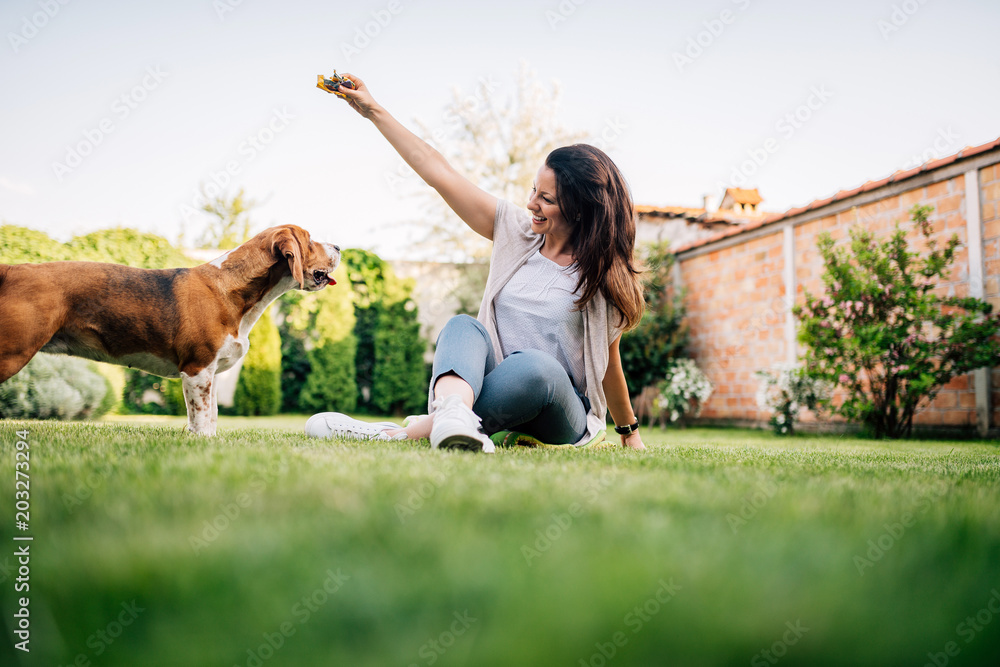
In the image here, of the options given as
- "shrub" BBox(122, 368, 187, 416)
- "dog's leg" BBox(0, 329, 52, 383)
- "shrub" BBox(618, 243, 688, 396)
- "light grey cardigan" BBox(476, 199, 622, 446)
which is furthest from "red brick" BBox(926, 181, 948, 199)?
"shrub" BBox(122, 368, 187, 416)

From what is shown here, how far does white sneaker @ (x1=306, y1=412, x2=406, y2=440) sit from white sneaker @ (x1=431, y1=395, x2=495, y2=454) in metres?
0.66

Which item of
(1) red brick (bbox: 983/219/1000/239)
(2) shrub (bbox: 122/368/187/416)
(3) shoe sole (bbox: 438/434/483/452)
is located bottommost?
(2) shrub (bbox: 122/368/187/416)

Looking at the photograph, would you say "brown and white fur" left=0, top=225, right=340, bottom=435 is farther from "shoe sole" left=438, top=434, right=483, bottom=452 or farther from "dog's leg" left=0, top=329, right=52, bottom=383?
"shoe sole" left=438, top=434, right=483, bottom=452

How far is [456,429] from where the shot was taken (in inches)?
85.5

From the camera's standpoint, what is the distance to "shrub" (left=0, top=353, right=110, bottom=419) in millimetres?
6629

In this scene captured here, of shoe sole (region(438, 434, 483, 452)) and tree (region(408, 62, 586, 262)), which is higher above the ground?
tree (region(408, 62, 586, 262))

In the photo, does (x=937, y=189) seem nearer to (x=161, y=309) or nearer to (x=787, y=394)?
(x=787, y=394)

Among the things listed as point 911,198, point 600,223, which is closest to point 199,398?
point 600,223

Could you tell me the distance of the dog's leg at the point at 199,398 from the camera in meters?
3.12

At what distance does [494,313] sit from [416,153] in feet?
2.96

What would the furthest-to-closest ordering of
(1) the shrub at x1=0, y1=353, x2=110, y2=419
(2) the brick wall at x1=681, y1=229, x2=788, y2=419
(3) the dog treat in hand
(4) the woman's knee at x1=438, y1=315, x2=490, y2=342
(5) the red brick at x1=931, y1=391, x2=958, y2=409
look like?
(2) the brick wall at x1=681, y1=229, x2=788, y2=419, (1) the shrub at x1=0, y1=353, x2=110, y2=419, (5) the red brick at x1=931, y1=391, x2=958, y2=409, (3) the dog treat in hand, (4) the woman's knee at x1=438, y1=315, x2=490, y2=342

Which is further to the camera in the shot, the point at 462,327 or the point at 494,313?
the point at 494,313

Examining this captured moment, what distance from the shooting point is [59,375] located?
7047 millimetres

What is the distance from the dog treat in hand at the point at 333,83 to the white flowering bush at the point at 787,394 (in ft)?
20.9
